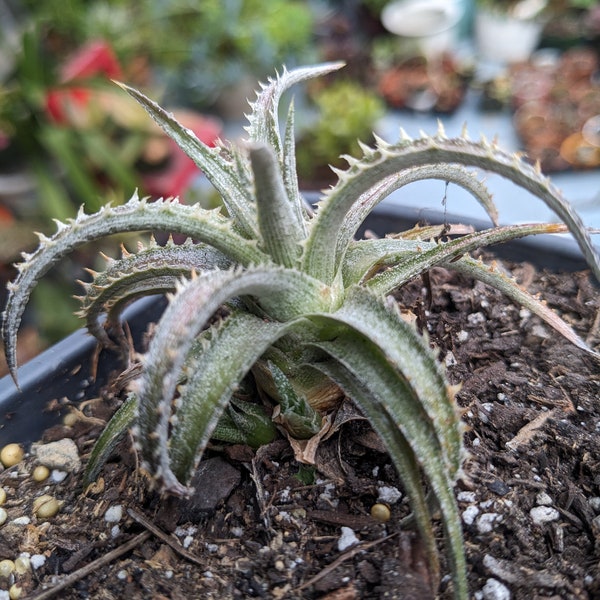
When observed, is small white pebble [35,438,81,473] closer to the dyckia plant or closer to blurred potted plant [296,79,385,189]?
the dyckia plant

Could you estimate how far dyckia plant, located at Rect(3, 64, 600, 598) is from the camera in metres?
0.70

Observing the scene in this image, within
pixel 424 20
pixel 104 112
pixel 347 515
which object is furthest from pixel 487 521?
pixel 424 20

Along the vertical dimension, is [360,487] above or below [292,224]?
below

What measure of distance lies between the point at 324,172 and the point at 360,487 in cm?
197

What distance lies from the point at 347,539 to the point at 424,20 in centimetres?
344

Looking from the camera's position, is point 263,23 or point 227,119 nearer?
point 263,23

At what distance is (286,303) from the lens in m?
0.86

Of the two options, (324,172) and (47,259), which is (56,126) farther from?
(47,259)

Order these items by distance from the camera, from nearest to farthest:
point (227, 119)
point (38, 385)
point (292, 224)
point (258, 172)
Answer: point (258, 172)
point (292, 224)
point (38, 385)
point (227, 119)

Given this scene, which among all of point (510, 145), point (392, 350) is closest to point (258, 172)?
point (392, 350)

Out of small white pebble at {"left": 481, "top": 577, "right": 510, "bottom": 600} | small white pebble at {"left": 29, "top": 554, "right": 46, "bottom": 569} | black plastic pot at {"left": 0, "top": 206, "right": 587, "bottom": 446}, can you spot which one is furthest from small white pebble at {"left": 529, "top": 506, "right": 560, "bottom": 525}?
small white pebble at {"left": 29, "top": 554, "right": 46, "bottom": 569}

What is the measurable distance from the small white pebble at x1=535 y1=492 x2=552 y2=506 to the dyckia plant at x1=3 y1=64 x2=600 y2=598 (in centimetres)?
26

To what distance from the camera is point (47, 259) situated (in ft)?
2.72

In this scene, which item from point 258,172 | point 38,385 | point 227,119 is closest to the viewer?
point 258,172
